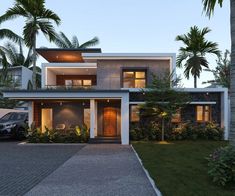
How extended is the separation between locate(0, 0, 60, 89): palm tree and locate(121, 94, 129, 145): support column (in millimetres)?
9104

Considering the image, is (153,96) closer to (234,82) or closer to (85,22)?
(85,22)

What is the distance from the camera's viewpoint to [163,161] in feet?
35.9

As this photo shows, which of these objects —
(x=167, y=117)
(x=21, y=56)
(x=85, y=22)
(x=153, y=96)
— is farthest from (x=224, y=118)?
(x=21, y=56)

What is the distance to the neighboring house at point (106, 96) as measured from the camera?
18281mm

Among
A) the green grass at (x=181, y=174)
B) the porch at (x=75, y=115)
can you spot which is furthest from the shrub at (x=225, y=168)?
the porch at (x=75, y=115)

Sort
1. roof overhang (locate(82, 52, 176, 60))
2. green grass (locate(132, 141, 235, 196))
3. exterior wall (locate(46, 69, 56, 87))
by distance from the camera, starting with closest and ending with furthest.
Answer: green grass (locate(132, 141, 235, 196)) → roof overhang (locate(82, 52, 176, 60)) → exterior wall (locate(46, 69, 56, 87))

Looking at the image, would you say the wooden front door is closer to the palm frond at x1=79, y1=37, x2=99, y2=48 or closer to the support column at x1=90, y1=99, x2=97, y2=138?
the support column at x1=90, y1=99, x2=97, y2=138

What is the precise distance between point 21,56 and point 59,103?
85.6 ft

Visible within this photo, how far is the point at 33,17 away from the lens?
22469mm

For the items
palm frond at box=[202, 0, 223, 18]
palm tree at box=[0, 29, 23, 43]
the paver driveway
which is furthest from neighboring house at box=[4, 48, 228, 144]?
palm frond at box=[202, 0, 223, 18]

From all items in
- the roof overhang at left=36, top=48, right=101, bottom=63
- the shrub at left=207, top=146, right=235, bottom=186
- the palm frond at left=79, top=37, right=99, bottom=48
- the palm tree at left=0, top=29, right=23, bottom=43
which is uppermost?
the palm frond at left=79, top=37, right=99, bottom=48

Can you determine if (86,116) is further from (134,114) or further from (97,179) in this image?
(97,179)

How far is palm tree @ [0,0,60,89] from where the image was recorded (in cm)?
2212

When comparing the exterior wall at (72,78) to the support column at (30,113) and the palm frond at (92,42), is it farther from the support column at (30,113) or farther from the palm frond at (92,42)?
the palm frond at (92,42)
